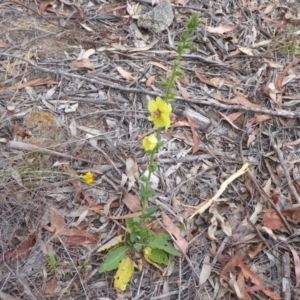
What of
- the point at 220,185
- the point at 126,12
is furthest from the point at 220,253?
the point at 126,12

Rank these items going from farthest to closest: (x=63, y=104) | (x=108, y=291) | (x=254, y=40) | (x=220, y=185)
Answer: (x=254, y=40)
(x=63, y=104)
(x=220, y=185)
(x=108, y=291)

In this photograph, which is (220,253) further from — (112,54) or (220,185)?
(112,54)

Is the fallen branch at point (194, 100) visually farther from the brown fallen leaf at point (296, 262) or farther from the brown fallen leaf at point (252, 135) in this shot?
the brown fallen leaf at point (296, 262)

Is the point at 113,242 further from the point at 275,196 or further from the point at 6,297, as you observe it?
the point at 275,196

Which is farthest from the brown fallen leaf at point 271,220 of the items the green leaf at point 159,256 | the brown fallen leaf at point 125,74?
the brown fallen leaf at point 125,74

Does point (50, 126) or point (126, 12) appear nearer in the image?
point (50, 126)

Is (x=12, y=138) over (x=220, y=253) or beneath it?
over
